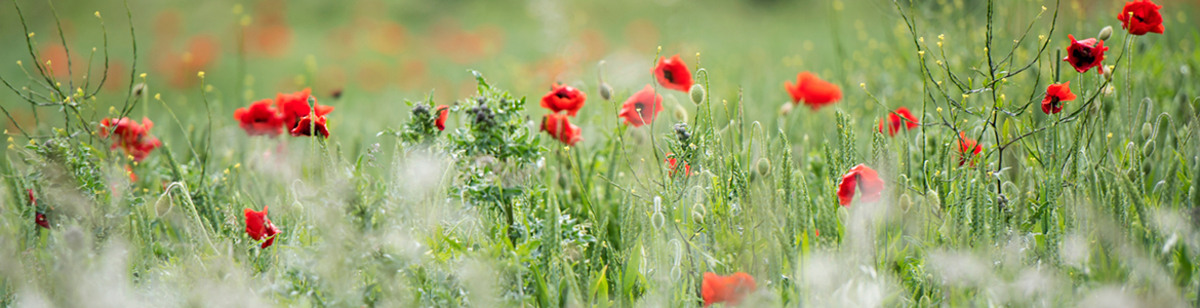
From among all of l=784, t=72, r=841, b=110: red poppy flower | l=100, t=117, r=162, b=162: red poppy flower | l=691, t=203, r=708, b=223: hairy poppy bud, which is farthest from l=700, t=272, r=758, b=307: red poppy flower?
l=100, t=117, r=162, b=162: red poppy flower

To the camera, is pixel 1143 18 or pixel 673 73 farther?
pixel 673 73

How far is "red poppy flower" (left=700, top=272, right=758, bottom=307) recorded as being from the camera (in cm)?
88

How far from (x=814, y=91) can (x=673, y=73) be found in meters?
0.63

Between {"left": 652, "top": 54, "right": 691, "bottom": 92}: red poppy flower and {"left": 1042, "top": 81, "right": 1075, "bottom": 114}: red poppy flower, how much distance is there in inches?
25.4

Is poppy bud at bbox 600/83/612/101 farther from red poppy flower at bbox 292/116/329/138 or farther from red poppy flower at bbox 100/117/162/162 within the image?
red poppy flower at bbox 100/117/162/162

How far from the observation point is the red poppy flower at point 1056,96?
3.80ft

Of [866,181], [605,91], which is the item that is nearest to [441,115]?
[605,91]

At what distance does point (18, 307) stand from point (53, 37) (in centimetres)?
493

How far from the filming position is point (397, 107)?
407 centimetres

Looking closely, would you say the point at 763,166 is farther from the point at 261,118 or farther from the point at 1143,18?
the point at 261,118

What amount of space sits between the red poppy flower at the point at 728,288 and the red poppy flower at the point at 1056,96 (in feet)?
2.19

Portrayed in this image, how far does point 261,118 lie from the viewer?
5.08 feet

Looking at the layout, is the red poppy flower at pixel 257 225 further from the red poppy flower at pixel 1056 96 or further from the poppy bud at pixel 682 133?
the red poppy flower at pixel 1056 96

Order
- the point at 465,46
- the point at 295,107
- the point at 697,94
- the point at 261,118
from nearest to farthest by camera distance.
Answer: the point at 697,94, the point at 295,107, the point at 261,118, the point at 465,46
